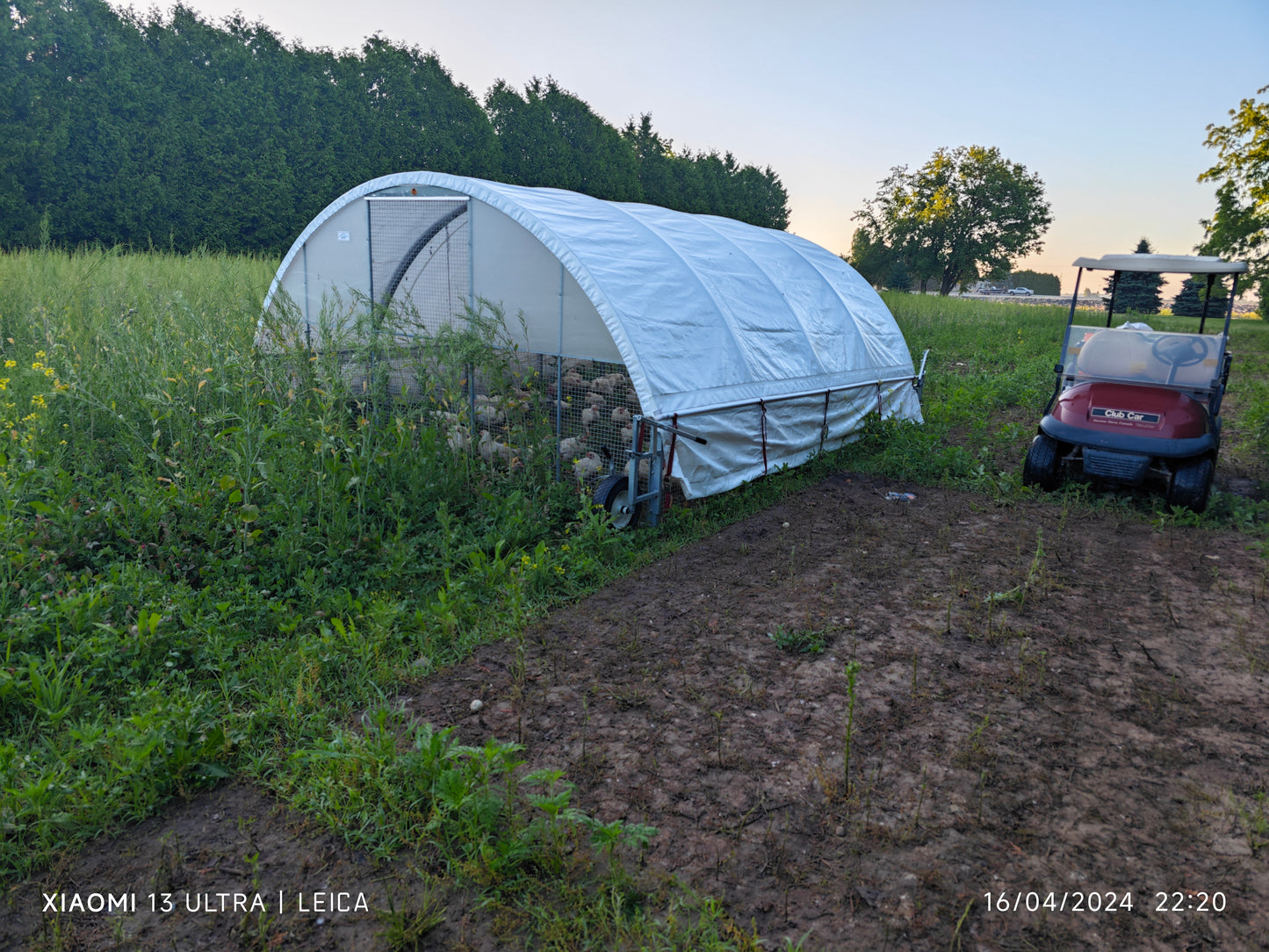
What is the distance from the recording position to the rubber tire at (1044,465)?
26.3ft

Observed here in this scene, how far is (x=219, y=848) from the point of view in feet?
10.2

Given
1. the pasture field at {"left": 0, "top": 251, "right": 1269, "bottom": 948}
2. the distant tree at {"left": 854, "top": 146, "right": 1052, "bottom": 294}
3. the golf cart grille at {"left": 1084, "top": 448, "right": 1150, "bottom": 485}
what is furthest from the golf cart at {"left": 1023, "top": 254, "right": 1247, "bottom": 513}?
the distant tree at {"left": 854, "top": 146, "right": 1052, "bottom": 294}

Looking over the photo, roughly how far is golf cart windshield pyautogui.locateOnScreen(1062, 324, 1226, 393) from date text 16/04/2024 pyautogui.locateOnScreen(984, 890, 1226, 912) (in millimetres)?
6488

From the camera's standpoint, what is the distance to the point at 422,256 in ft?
28.8

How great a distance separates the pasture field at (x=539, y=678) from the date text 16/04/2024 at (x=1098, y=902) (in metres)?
0.05

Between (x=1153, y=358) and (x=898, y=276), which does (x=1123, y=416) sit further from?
(x=898, y=276)

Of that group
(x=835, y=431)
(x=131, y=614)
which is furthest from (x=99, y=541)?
(x=835, y=431)

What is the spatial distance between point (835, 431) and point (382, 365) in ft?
18.1

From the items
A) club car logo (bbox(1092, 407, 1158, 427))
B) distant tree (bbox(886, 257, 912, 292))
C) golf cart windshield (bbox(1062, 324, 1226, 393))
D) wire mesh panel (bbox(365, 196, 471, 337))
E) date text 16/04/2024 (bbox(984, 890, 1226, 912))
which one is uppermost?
distant tree (bbox(886, 257, 912, 292))

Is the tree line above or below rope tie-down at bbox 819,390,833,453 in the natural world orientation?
above

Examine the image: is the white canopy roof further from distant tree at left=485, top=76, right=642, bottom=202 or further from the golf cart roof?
distant tree at left=485, top=76, right=642, bottom=202

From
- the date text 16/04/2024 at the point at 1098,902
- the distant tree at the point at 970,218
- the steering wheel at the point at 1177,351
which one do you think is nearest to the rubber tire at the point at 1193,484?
the steering wheel at the point at 1177,351

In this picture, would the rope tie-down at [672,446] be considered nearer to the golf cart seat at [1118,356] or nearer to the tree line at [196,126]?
the golf cart seat at [1118,356]

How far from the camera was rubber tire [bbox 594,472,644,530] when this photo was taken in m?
6.59
